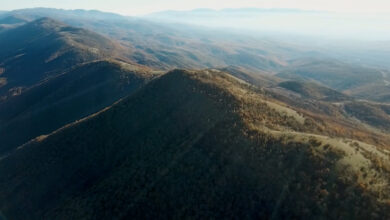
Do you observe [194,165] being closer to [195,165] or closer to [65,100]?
[195,165]

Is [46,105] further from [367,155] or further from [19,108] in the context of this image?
[367,155]

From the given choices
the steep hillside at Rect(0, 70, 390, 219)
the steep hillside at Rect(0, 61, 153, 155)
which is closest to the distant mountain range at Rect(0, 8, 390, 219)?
the steep hillside at Rect(0, 70, 390, 219)

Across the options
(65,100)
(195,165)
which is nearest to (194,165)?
(195,165)

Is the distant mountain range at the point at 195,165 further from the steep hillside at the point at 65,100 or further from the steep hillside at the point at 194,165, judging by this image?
the steep hillside at the point at 65,100

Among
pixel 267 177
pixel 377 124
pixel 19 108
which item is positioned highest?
pixel 267 177

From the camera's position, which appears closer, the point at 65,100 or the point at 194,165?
the point at 194,165

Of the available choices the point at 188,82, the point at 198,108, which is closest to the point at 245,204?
the point at 198,108
